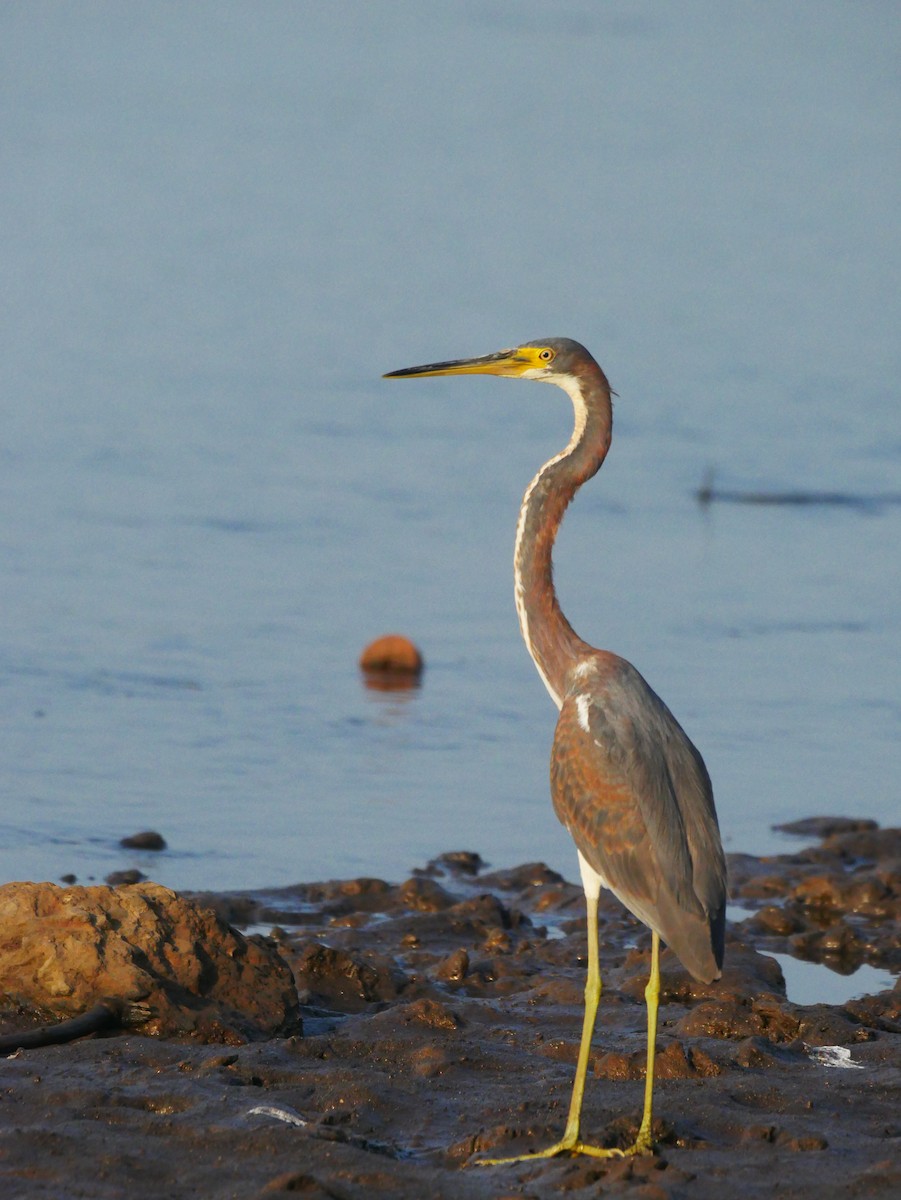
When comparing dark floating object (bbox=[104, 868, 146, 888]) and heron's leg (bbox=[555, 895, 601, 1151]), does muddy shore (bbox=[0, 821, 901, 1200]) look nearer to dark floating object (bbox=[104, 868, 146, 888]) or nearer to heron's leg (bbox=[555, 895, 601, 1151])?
heron's leg (bbox=[555, 895, 601, 1151])

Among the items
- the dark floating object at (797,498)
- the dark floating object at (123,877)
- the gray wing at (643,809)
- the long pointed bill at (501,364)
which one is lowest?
the dark floating object at (123,877)

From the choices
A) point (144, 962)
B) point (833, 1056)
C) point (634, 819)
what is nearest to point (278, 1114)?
point (144, 962)

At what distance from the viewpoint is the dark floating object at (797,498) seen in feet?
58.8

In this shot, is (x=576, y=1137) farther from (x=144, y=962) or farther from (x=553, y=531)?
(x=553, y=531)

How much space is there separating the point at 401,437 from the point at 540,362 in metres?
12.3

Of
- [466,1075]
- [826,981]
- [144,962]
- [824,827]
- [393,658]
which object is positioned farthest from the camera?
[393,658]

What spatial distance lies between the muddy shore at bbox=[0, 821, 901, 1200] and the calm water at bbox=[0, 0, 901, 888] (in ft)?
3.67

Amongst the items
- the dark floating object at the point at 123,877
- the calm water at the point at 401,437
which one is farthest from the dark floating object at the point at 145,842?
the dark floating object at the point at 123,877

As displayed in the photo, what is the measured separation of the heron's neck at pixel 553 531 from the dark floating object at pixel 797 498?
11117mm

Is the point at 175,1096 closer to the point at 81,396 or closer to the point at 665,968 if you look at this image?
the point at 665,968

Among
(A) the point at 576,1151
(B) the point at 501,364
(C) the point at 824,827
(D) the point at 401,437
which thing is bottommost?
(A) the point at 576,1151

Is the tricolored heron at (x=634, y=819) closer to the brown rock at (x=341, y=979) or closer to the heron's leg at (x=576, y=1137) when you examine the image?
the heron's leg at (x=576, y=1137)

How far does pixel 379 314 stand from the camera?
76.1ft

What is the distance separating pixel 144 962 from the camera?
6438mm
